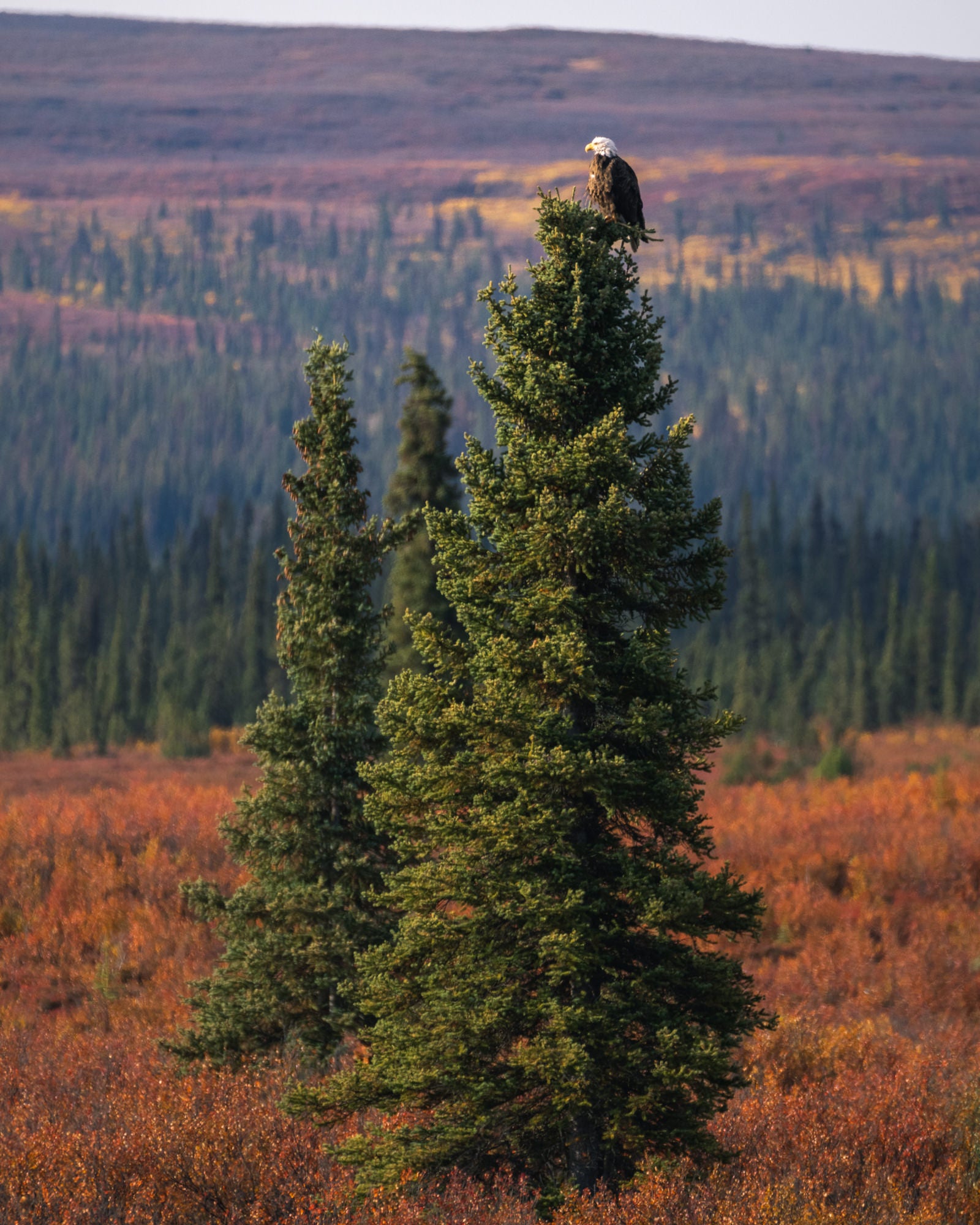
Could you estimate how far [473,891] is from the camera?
38.8ft

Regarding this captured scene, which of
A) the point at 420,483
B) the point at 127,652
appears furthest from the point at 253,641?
the point at 420,483

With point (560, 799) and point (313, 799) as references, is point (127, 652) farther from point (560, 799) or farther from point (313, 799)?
point (560, 799)

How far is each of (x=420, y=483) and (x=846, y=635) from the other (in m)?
→ 80.3

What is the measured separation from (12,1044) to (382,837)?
22.5 feet

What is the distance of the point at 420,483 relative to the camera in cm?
3862

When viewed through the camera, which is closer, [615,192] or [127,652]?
[615,192]

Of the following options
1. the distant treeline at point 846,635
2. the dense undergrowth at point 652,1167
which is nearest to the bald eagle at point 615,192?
the dense undergrowth at point 652,1167

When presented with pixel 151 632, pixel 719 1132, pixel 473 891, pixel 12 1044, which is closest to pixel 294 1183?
pixel 473 891

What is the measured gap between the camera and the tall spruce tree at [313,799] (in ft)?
53.6

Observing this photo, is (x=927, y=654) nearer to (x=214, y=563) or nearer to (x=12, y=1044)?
(x=214, y=563)

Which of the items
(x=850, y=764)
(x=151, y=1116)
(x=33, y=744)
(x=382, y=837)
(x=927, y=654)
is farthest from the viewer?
(x=927, y=654)

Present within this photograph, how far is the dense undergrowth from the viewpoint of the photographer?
1174 cm

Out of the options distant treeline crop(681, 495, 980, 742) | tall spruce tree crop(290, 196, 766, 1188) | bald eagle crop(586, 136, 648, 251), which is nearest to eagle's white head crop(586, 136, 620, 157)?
bald eagle crop(586, 136, 648, 251)

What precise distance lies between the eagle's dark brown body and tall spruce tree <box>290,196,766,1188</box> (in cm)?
23
